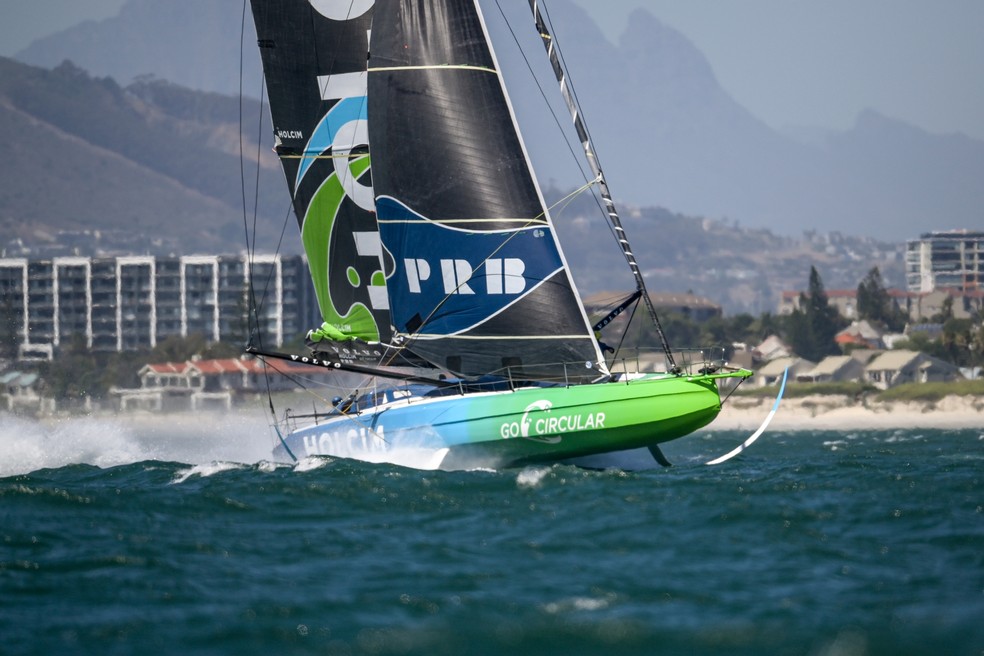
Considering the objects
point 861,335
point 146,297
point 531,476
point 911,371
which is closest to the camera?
point 531,476

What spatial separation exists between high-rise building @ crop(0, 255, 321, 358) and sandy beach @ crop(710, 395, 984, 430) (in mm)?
70623

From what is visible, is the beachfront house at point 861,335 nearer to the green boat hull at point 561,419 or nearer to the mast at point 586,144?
the mast at point 586,144

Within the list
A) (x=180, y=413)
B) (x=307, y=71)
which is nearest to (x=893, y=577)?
(x=307, y=71)

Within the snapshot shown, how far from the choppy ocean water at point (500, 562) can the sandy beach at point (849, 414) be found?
4336cm

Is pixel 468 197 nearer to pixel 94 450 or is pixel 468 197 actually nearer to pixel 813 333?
pixel 94 450

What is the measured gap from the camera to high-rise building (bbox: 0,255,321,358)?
143 meters

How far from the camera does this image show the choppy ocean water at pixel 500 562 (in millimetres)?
12766

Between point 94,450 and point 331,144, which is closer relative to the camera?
point 331,144

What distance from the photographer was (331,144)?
95.7 feet

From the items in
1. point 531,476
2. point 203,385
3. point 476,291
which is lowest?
point 203,385

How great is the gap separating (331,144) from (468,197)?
6117mm

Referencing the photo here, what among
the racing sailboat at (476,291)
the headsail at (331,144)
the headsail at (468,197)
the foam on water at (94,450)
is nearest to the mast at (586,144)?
the racing sailboat at (476,291)

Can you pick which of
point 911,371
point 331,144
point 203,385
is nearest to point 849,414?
point 911,371

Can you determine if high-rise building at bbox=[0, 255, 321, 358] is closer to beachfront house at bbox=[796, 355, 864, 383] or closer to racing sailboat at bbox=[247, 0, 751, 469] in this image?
beachfront house at bbox=[796, 355, 864, 383]
